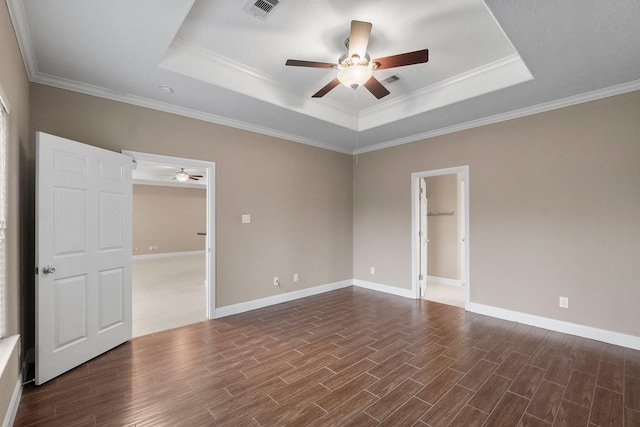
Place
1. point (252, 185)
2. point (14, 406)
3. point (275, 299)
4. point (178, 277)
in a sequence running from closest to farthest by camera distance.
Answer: point (14, 406), point (252, 185), point (275, 299), point (178, 277)

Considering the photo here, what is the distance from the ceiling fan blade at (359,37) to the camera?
2127 millimetres

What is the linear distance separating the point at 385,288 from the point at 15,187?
4915 mm

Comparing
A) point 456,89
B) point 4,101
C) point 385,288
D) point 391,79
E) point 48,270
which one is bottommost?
point 385,288

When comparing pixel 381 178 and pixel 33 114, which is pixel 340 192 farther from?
pixel 33 114

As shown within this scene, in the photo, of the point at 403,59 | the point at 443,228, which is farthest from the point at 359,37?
the point at 443,228

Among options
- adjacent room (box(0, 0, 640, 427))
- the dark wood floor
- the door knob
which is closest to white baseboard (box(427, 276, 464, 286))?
adjacent room (box(0, 0, 640, 427))

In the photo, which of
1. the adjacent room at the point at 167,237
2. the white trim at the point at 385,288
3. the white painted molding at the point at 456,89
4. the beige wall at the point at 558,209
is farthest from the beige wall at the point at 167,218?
the beige wall at the point at 558,209

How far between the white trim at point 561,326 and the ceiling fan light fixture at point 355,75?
347cm

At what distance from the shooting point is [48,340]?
240cm

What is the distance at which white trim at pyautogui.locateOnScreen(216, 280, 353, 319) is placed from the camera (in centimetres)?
400

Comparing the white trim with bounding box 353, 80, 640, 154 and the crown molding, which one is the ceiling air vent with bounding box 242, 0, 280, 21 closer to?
the crown molding

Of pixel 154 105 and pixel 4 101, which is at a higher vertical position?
pixel 154 105

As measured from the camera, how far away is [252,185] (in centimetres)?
433

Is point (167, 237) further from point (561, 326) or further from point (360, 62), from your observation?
point (561, 326)
